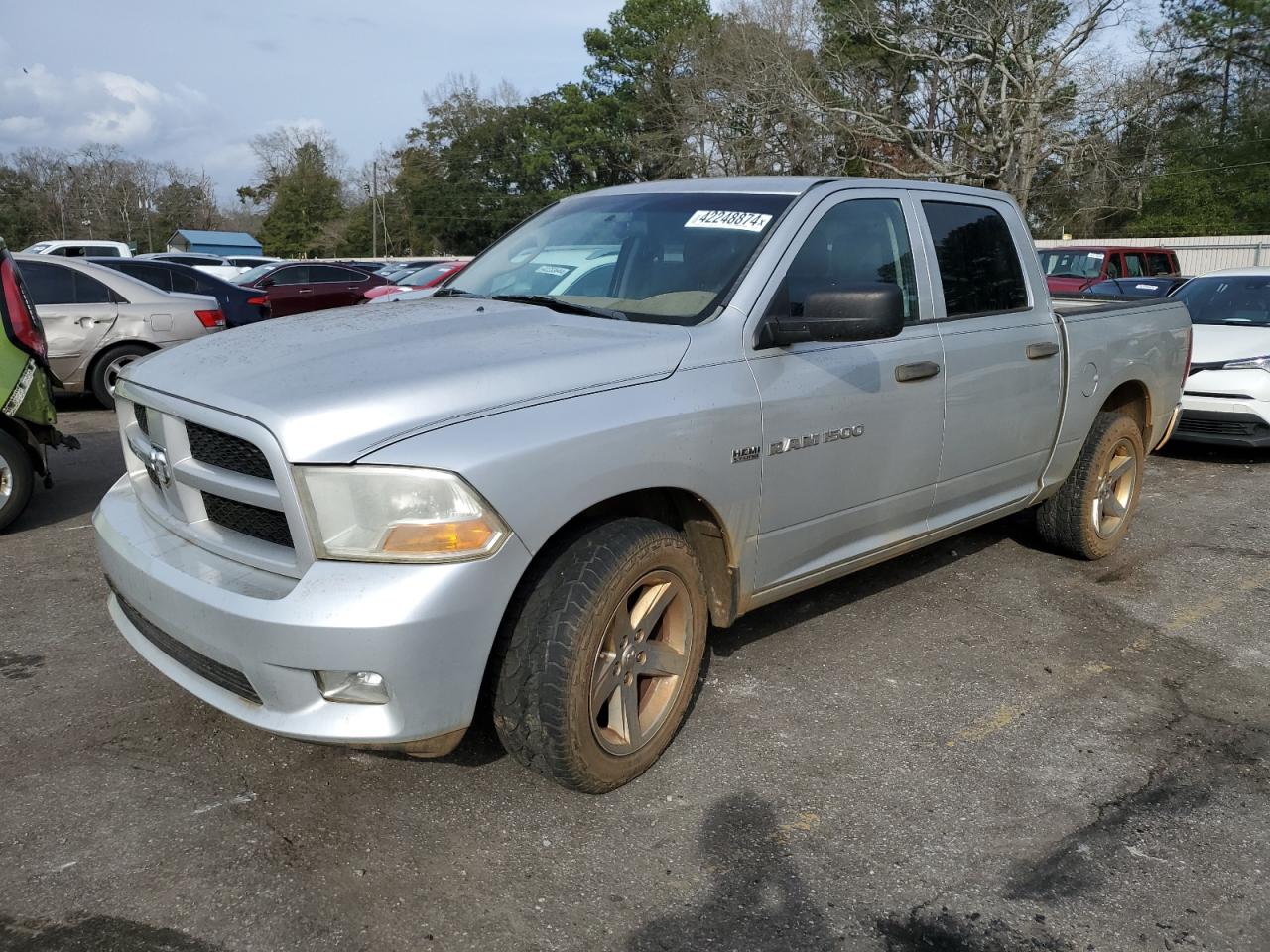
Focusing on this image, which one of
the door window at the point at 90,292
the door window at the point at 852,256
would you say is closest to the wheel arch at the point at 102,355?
the door window at the point at 90,292

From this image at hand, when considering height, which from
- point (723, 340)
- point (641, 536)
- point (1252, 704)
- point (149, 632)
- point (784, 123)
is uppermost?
point (784, 123)

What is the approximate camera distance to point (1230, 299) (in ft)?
30.9

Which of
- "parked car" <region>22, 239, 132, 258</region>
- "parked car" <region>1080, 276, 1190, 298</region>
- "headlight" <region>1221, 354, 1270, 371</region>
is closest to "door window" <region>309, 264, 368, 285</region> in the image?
"parked car" <region>22, 239, 132, 258</region>

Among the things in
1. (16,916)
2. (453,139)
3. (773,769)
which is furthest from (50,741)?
(453,139)

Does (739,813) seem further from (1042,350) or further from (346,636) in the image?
(1042,350)

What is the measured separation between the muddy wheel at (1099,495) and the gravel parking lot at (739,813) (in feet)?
2.83

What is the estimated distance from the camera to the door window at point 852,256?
3.59m

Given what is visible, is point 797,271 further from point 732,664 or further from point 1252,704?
point 1252,704

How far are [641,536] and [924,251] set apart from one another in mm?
1990

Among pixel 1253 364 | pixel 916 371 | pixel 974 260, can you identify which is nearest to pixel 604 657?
pixel 916 371

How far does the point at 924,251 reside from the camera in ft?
13.8

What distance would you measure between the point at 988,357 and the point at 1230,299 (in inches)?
257

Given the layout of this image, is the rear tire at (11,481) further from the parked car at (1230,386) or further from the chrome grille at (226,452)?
the parked car at (1230,386)

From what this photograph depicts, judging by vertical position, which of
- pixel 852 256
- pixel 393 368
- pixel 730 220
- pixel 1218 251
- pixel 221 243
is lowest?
pixel 1218 251
